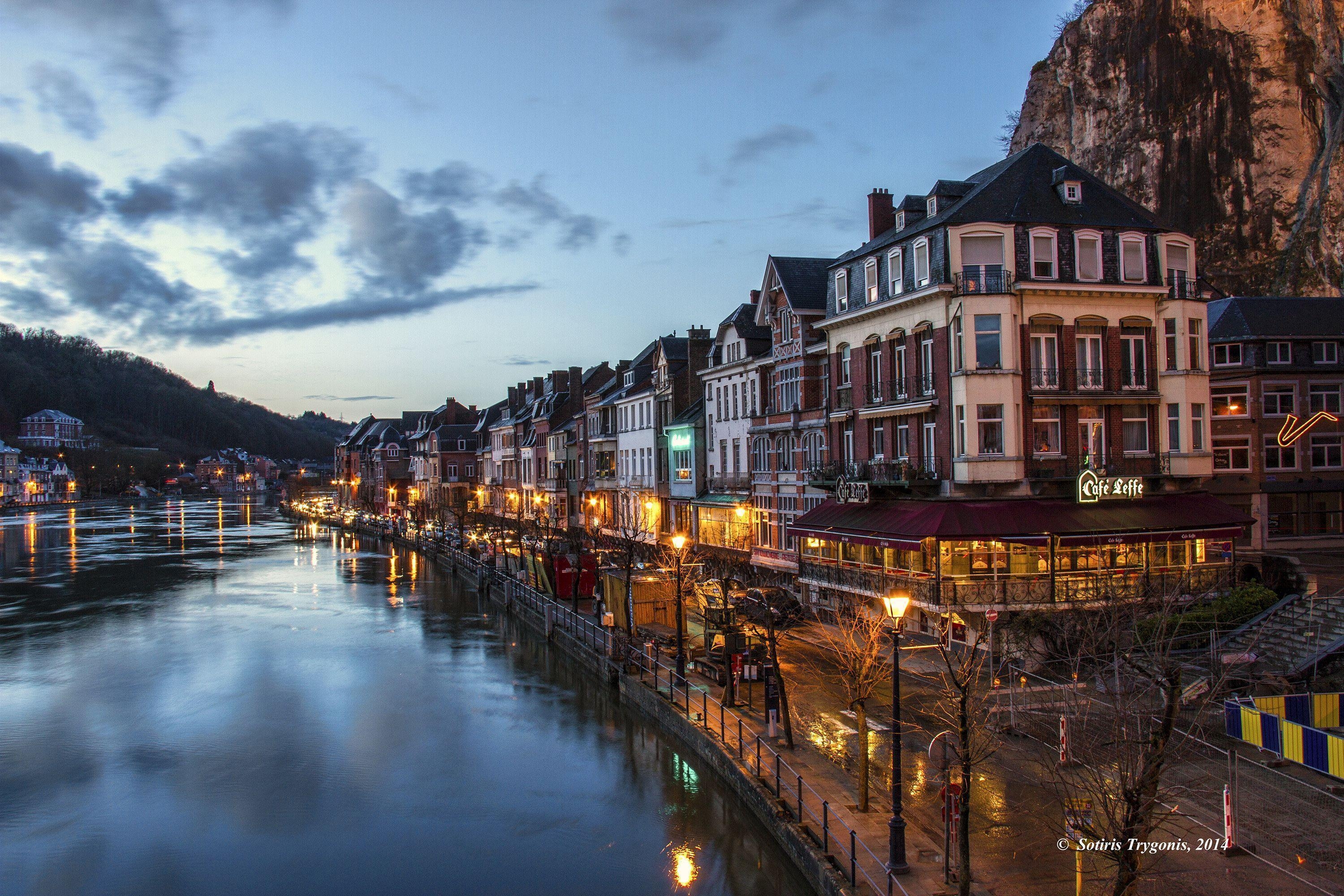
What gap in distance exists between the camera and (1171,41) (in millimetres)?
66438

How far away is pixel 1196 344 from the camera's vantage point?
105 ft

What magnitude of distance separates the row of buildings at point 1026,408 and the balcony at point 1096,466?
0.21ft

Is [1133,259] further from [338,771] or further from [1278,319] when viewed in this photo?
[338,771]

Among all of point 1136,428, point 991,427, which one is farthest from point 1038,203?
point 1136,428

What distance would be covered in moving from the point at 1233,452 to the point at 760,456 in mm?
22158

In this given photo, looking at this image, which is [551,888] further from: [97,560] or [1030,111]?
[97,560]

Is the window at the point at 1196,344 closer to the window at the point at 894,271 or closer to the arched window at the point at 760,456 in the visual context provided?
the window at the point at 894,271

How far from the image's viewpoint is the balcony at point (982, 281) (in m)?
30.0

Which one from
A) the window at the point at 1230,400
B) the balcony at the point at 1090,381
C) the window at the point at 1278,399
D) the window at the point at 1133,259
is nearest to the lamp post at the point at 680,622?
the balcony at the point at 1090,381

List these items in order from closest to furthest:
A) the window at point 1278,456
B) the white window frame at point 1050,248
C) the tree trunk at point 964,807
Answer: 1. the tree trunk at point 964,807
2. the white window frame at point 1050,248
3. the window at point 1278,456

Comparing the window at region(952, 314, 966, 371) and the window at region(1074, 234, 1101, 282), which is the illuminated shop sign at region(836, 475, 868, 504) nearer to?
the window at region(952, 314, 966, 371)

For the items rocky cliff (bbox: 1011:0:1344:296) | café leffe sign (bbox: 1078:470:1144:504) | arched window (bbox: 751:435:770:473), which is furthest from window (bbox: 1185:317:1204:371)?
rocky cliff (bbox: 1011:0:1344:296)

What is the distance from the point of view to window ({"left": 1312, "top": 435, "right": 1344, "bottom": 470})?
4303 cm

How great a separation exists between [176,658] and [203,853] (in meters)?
24.7
